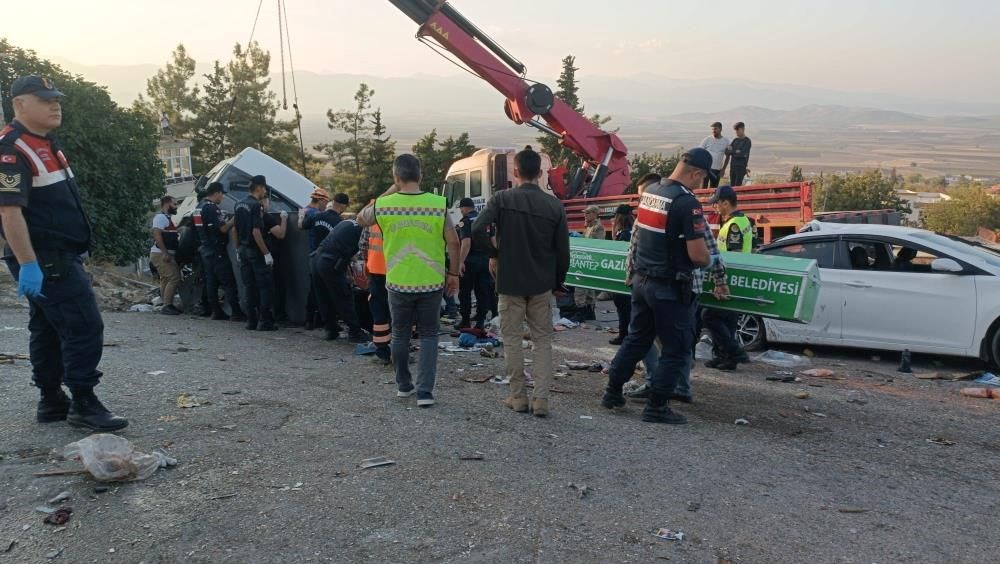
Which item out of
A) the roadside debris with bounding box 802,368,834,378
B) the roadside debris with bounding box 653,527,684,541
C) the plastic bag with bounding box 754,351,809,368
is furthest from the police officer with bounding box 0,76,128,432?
the plastic bag with bounding box 754,351,809,368

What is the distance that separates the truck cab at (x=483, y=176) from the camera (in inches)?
613

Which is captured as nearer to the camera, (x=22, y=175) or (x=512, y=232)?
(x=22, y=175)

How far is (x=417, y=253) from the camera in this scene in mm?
5512

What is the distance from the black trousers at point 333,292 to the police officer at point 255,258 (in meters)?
1.05

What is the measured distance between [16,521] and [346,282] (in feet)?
16.5

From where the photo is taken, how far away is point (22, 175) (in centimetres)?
421

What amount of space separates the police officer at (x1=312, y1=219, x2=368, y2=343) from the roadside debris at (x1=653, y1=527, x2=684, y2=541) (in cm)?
532

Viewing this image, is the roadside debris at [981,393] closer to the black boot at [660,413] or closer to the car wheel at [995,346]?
the car wheel at [995,346]

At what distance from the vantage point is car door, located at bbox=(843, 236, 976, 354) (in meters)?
7.61

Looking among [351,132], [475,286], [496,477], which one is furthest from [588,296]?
[351,132]

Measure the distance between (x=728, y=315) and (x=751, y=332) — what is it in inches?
62.3

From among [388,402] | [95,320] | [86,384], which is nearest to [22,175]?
[95,320]

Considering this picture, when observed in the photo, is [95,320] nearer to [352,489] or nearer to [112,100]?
[352,489]

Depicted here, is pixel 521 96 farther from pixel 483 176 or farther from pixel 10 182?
pixel 10 182
